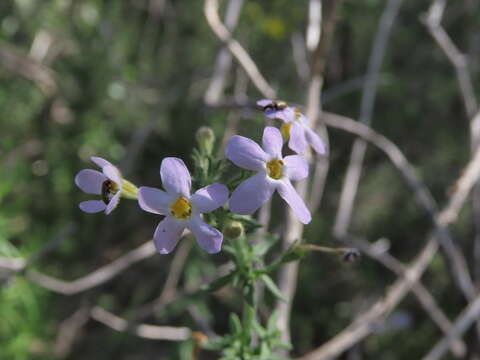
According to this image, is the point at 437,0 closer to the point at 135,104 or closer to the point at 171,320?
the point at 135,104

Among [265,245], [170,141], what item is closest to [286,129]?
[265,245]

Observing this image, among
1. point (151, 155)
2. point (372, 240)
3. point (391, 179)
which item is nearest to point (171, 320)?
point (151, 155)

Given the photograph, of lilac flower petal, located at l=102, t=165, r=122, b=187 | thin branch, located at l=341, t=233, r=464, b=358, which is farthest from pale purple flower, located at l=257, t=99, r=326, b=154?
thin branch, located at l=341, t=233, r=464, b=358

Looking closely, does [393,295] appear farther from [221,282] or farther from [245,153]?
[245,153]

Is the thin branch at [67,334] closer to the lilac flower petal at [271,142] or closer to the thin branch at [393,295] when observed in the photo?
the thin branch at [393,295]

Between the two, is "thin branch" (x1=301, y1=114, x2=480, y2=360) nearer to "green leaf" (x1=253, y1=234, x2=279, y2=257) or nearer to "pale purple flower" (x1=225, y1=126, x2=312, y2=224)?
"green leaf" (x1=253, y1=234, x2=279, y2=257)

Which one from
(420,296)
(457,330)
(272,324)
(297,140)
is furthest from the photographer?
(420,296)

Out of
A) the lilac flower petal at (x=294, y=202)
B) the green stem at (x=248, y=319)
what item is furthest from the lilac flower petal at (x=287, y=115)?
the green stem at (x=248, y=319)
